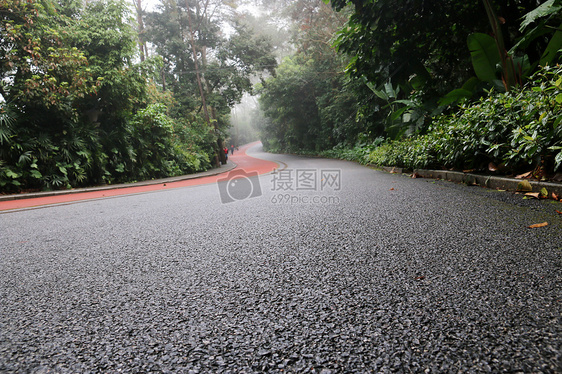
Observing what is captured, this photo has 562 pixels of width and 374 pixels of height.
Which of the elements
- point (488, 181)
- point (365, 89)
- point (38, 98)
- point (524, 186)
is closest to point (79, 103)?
point (38, 98)

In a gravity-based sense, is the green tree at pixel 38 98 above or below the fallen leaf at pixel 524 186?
above

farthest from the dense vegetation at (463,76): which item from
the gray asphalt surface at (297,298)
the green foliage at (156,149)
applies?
the green foliage at (156,149)

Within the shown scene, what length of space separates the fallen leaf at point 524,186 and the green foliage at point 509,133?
0.86 ft

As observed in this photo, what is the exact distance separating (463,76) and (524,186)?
642 centimetres

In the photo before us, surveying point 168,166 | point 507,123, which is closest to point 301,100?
point 168,166

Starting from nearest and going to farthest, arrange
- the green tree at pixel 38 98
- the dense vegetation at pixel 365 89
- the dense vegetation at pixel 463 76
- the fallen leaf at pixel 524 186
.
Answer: the fallen leaf at pixel 524 186 → the dense vegetation at pixel 463 76 → the dense vegetation at pixel 365 89 → the green tree at pixel 38 98

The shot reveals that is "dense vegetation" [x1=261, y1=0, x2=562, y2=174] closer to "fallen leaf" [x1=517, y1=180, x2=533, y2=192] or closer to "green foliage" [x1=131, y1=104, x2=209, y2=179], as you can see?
"fallen leaf" [x1=517, y1=180, x2=533, y2=192]

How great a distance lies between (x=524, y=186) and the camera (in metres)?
3.69

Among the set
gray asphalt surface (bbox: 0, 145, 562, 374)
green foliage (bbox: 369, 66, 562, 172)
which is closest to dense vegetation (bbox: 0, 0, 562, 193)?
green foliage (bbox: 369, 66, 562, 172)

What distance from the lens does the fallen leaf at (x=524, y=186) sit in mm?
3613

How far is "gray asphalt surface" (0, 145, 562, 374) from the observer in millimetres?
1042

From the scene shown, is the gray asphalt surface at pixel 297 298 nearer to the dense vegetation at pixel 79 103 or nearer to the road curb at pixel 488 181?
the road curb at pixel 488 181

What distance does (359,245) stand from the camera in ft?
7.40

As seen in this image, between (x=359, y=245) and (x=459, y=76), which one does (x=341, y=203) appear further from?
(x=459, y=76)
